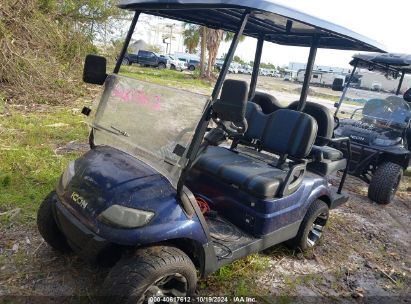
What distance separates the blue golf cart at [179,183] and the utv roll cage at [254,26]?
0.04 feet

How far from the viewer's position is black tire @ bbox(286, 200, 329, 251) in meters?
3.40

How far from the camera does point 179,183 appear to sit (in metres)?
2.27

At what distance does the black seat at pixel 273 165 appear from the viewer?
2975mm

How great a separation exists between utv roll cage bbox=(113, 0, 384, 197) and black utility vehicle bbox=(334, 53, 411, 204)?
1992mm

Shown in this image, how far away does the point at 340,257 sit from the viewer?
3654 mm

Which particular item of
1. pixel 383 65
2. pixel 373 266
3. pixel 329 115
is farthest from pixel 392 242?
pixel 383 65

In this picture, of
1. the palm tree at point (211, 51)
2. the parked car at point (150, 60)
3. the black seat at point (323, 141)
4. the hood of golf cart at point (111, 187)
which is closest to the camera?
the hood of golf cart at point (111, 187)

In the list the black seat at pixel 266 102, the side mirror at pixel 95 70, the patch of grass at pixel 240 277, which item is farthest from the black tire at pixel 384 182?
the side mirror at pixel 95 70

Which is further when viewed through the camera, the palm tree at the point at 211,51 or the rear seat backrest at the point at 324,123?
the palm tree at the point at 211,51

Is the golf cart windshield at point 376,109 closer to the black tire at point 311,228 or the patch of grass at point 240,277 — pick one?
the black tire at point 311,228

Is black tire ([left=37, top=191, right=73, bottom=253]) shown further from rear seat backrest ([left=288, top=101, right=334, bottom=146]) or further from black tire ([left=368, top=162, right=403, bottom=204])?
black tire ([left=368, top=162, right=403, bottom=204])

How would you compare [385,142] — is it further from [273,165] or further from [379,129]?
[273,165]

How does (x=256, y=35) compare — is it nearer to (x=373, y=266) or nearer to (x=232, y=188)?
(x=232, y=188)

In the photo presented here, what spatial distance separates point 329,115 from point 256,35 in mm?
1195
